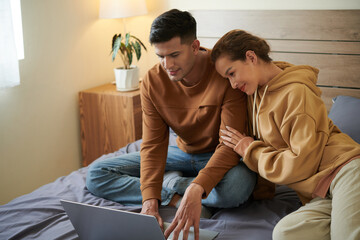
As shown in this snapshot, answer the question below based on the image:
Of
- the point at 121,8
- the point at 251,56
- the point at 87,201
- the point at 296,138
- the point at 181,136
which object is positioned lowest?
the point at 87,201

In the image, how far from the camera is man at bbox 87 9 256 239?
4.90 ft

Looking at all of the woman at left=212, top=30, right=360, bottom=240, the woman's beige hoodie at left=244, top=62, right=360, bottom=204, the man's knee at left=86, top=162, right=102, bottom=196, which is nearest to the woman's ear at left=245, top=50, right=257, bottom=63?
the woman at left=212, top=30, right=360, bottom=240

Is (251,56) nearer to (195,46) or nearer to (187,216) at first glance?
(195,46)

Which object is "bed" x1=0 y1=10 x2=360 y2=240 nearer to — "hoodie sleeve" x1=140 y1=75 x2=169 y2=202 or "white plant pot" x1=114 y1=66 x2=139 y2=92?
"hoodie sleeve" x1=140 y1=75 x2=169 y2=202

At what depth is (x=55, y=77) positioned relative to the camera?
8.15 feet

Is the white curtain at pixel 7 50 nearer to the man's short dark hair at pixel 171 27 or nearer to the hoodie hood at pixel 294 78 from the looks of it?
the man's short dark hair at pixel 171 27

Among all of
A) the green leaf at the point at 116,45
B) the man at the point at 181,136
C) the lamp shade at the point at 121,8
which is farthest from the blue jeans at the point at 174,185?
the lamp shade at the point at 121,8

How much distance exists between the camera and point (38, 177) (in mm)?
2457

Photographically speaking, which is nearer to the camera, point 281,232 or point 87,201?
point 281,232

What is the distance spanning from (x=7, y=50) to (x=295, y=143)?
4.91ft

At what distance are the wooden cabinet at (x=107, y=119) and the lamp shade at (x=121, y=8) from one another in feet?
1.54

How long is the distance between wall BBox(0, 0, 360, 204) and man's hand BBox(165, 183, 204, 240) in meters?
1.31

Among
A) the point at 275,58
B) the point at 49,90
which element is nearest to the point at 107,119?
the point at 49,90

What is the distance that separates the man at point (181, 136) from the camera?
4.90 feet
